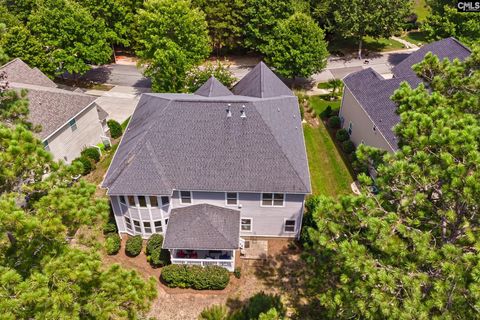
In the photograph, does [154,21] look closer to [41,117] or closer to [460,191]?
[41,117]

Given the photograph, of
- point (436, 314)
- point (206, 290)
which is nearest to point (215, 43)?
point (206, 290)

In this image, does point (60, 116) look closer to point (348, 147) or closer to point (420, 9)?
point (348, 147)

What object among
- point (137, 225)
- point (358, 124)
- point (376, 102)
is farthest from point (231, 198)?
point (376, 102)

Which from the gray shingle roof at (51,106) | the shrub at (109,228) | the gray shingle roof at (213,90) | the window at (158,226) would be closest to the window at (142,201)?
the window at (158,226)

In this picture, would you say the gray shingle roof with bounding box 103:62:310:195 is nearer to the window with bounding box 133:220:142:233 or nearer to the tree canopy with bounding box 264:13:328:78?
the window with bounding box 133:220:142:233

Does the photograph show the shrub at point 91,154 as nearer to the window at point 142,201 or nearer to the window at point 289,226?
the window at point 142,201
